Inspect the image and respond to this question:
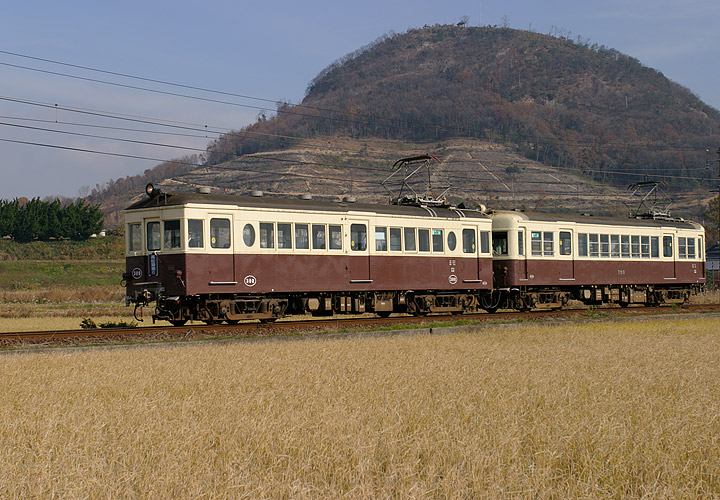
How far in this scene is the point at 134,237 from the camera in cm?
2283

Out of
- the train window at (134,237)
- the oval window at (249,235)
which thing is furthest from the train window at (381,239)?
the train window at (134,237)

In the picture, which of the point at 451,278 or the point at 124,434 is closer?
the point at 124,434

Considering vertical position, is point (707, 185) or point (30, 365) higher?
point (707, 185)

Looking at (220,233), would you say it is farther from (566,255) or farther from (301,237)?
(566,255)

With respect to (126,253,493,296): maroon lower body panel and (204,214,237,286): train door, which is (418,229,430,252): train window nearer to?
(126,253,493,296): maroon lower body panel

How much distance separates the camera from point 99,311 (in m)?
37.9

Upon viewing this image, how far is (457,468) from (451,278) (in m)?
21.3

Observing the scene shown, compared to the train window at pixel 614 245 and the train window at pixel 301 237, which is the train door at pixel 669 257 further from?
the train window at pixel 301 237

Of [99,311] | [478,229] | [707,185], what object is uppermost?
[707,185]

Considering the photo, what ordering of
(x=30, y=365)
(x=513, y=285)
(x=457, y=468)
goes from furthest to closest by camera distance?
1. (x=513, y=285)
2. (x=30, y=365)
3. (x=457, y=468)

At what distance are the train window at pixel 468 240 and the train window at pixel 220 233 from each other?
32.5 feet

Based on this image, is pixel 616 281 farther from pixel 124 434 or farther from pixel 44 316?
pixel 124 434

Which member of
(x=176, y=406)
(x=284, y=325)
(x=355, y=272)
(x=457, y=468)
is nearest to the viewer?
(x=457, y=468)

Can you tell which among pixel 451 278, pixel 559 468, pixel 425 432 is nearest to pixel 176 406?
pixel 425 432
